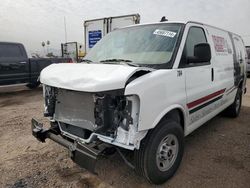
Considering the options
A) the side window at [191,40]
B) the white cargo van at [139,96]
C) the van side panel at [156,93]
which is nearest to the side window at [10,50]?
the white cargo van at [139,96]

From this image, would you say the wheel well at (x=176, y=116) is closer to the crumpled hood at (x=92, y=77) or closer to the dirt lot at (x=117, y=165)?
the dirt lot at (x=117, y=165)

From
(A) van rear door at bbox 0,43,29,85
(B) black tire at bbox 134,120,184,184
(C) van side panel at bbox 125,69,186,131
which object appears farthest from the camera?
(A) van rear door at bbox 0,43,29,85

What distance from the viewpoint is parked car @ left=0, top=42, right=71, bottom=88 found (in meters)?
9.50

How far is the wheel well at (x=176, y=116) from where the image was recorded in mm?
3058

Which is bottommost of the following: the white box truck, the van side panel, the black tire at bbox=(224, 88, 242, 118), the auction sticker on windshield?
the black tire at bbox=(224, 88, 242, 118)

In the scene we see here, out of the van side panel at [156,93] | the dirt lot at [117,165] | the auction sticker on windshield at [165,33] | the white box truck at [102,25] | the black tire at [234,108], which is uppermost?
the white box truck at [102,25]

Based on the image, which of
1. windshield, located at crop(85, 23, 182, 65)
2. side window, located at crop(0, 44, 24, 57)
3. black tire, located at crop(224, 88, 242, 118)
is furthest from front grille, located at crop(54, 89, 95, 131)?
side window, located at crop(0, 44, 24, 57)

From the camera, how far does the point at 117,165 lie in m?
3.56

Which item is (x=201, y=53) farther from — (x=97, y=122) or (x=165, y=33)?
(x=97, y=122)

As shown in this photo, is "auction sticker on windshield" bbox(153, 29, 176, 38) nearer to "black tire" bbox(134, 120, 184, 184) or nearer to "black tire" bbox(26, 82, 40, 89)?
"black tire" bbox(134, 120, 184, 184)

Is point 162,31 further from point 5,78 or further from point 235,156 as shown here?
point 5,78

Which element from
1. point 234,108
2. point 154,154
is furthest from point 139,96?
point 234,108

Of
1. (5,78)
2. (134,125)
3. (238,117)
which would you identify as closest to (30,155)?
(134,125)

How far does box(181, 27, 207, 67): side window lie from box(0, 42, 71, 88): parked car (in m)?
7.82
